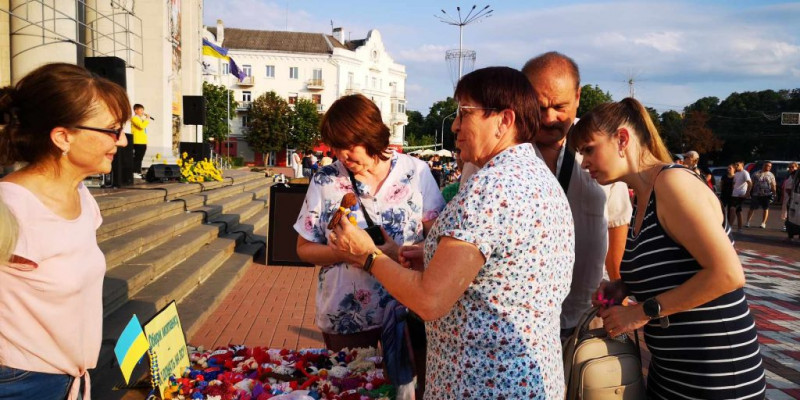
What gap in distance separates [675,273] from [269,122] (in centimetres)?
6436

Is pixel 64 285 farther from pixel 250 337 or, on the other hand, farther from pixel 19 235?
pixel 250 337

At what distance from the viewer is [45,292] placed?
1.71 metres

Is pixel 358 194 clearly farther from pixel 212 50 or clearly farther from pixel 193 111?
pixel 212 50

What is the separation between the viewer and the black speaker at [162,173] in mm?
11562

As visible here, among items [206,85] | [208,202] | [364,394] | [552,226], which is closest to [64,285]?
[364,394]

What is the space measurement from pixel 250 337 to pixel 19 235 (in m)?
3.86

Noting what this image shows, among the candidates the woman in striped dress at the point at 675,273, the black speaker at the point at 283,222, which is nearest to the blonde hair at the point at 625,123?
the woman in striped dress at the point at 675,273

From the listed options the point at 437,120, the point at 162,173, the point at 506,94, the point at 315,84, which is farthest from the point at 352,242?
the point at 437,120

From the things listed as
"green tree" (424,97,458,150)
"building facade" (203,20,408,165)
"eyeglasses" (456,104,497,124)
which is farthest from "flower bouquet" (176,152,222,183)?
"green tree" (424,97,458,150)

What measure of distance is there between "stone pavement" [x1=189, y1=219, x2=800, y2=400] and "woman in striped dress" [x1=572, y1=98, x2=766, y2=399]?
299cm

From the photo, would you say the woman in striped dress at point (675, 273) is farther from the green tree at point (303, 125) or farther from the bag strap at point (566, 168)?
the green tree at point (303, 125)

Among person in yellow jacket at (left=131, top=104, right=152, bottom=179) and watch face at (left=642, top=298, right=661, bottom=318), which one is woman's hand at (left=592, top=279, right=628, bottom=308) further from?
person in yellow jacket at (left=131, top=104, right=152, bottom=179)

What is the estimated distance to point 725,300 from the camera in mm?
2004

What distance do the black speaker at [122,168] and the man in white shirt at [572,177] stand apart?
878 centimetres
